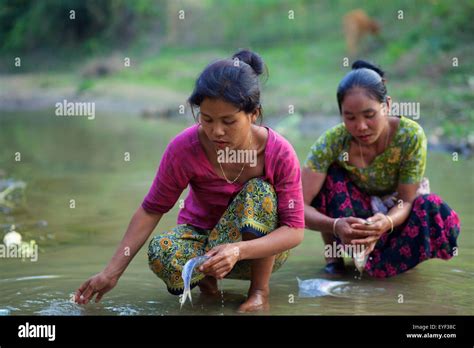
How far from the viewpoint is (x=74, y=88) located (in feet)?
52.5

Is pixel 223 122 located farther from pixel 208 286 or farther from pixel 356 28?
pixel 356 28

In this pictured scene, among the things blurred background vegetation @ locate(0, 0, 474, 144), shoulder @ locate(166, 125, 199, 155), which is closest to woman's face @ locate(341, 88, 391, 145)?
shoulder @ locate(166, 125, 199, 155)

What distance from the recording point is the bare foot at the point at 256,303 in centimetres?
383

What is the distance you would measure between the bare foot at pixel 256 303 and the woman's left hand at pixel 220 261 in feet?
1.21

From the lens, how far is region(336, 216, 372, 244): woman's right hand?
13.7 feet

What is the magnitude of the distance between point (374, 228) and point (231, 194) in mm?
772

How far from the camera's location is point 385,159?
4.45m

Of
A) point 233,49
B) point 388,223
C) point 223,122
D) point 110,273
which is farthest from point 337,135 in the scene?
point 233,49

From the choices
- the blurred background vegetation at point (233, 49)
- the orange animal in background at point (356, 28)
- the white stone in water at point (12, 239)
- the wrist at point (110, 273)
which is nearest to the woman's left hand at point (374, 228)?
the wrist at point (110, 273)

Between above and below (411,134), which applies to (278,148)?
below

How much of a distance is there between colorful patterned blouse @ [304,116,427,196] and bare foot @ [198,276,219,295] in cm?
85

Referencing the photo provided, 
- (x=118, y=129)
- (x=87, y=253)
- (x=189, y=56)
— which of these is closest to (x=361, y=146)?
(x=87, y=253)

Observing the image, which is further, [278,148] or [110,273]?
[278,148]
